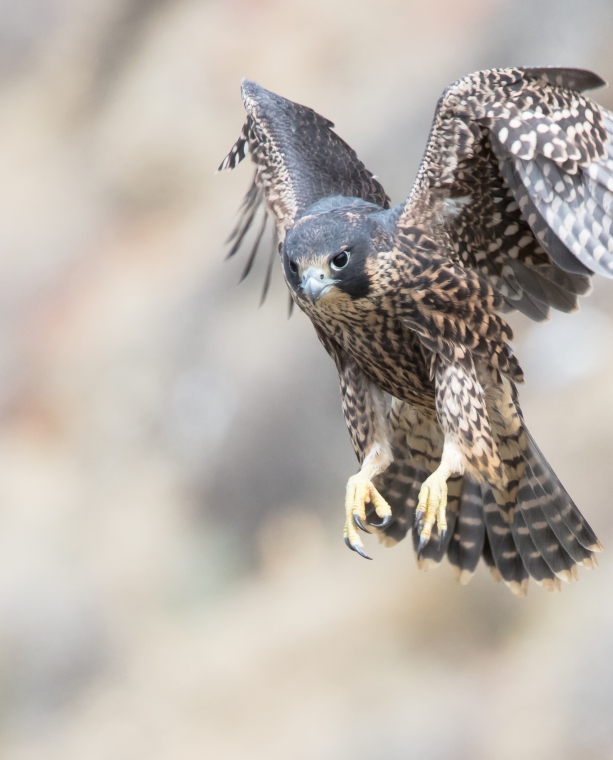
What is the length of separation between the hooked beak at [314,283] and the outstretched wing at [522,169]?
0.38 m

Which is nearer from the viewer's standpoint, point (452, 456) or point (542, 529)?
point (452, 456)

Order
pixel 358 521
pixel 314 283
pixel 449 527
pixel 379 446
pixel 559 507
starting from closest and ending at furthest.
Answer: pixel 314 283, pixel 358 521, pixel 379 446, pixel 559 507, pixel 449 527

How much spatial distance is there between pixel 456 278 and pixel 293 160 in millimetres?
869

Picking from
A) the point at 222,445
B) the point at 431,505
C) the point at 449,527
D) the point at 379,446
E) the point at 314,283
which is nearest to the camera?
the point at 314,283

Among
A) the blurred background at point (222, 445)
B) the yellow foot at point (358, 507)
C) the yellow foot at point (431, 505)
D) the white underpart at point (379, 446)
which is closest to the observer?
the yellow foot at point (431, 505)

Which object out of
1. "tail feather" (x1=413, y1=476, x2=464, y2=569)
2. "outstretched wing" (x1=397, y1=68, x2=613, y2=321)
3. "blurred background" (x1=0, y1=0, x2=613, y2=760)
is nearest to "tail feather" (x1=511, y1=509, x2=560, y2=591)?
"tail feather" (x1=413, y1=476, x2=464, y2=569)

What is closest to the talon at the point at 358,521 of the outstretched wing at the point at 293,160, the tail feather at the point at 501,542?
the tail feather at the point at 501,542

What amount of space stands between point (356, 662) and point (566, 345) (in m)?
2.98

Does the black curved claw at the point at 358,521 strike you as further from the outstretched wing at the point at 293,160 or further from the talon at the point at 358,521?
the outstretched wing at the point at 293,160

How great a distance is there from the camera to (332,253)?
3162mm

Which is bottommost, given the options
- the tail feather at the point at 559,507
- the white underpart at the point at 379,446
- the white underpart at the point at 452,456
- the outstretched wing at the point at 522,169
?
the tail feather at the point at 559,507

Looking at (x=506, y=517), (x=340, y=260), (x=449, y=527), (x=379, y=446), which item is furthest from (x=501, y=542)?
(x=340, y=260)

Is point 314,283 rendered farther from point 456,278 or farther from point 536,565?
point 536,565

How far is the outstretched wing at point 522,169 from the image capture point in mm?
3160
